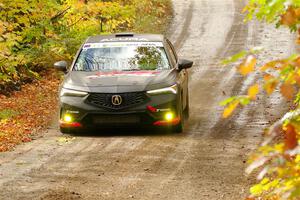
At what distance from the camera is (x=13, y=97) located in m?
17.4

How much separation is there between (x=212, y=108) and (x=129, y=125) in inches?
168

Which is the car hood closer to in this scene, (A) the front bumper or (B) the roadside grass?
(A) the front bumper

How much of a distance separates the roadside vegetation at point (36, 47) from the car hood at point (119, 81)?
1417mm

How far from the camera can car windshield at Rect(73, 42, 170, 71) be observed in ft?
41.7

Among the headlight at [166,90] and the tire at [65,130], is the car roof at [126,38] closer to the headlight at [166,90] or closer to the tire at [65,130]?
the headlight at [166,90]

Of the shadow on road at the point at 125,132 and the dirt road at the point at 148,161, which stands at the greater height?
the dirt road at the point at 148,161

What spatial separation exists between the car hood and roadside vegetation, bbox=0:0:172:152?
1.42m

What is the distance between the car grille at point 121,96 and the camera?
1167cm

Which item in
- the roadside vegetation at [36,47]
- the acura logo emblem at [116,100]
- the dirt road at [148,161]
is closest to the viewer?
the dirt road at [148,161]

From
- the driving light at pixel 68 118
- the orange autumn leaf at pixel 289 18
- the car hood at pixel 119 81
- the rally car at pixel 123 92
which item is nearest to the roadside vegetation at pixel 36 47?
the driving light at pixel 68 118

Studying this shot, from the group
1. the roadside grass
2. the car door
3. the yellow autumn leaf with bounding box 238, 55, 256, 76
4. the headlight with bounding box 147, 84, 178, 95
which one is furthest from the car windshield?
the yellow autumn leaf with bounding box 238, 55, 256, 76

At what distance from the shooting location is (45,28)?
1892cm

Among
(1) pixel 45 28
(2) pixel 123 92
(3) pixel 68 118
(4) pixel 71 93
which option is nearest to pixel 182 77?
(2) pixel 123 92

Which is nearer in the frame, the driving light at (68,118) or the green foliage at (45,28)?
the driving light at (68,118)
